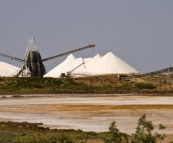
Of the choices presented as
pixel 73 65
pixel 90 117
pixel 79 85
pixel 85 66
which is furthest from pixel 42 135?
pixel 73 65

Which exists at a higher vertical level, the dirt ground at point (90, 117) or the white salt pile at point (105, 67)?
the white salt pile at point (105, 67)

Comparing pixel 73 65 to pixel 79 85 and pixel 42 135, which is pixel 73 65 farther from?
pixel 42 135

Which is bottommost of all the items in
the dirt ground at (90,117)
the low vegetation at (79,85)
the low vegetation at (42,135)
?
the low vegetation at (42,135)

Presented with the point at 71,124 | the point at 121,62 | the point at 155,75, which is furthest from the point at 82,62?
the point at 71,124

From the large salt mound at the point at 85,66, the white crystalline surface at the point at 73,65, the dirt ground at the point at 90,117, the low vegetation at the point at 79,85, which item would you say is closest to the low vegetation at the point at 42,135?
the dirt ground at the point at 90,117

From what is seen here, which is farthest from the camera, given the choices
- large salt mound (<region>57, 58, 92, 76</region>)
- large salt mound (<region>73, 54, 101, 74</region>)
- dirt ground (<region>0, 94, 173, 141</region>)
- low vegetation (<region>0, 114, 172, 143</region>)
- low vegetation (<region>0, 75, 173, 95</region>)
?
large salt mound (<region>57, 58, 92, 76</region>)

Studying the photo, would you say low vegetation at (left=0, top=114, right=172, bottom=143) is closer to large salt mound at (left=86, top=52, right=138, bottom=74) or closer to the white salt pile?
the white salt pile

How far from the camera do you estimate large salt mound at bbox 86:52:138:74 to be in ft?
534

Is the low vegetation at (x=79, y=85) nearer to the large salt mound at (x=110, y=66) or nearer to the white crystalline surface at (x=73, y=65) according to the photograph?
the large salt mound at (x=110, y=66)

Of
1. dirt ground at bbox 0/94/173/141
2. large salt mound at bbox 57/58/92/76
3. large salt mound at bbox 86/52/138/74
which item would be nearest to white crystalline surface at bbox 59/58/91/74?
large salt mound at bbox 57/58/92/76

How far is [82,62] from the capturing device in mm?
190875

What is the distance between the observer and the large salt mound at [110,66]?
162625 mm

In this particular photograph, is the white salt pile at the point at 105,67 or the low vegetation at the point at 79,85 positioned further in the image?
the white salt pile at the point at 105,67

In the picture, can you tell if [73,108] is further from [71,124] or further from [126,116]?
[71,124]
